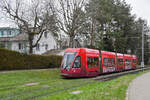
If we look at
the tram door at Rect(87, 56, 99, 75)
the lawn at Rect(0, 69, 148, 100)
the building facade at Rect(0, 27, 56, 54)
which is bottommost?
the lawn at Rect(0, 69, 148, 100)

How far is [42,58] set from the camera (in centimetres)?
2577

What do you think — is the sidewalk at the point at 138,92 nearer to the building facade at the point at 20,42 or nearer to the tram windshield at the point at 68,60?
the tram windshield at the point at 68,60

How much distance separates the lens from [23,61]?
22531 millimetres

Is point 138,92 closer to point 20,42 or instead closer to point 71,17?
point 71,17

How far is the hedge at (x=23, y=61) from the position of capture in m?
20.1

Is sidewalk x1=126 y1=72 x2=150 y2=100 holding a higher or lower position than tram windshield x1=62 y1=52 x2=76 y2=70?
lower

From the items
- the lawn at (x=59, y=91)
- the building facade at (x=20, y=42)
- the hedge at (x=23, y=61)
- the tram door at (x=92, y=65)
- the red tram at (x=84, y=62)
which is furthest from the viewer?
the building facade at (x=20, y=42)

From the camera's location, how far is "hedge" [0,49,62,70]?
20094 millimetres

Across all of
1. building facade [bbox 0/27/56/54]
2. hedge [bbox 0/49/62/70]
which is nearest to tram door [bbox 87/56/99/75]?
hedge [bbox 0/49/62/70]

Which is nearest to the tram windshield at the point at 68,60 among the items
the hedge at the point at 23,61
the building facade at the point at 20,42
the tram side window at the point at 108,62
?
the tram side window at the point at 108,62

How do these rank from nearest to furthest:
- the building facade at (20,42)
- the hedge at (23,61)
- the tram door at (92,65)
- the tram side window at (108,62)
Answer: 1. the tram door at (92,65)
2. the hedge at (23,61)
3. the tram side window at (108,62)
4. the building facade at (20,42)

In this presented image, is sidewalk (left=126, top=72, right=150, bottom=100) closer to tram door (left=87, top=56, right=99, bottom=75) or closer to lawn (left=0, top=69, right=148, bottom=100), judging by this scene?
lawn (left=0, top=69, right=148, bottom=100)

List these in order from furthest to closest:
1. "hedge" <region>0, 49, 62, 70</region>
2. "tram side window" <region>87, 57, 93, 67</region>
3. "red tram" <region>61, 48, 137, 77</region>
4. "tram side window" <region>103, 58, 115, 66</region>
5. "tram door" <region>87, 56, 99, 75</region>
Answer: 1. "tram side window" <region>103, 58, 115, 66</region>
2. "hedge" <region>0, 49, 62, 70</region>
3. "tram door" <region>87, 56, 99, 75</region>
4. "tram side window" <region>87, 57, 93, 67</region>
5. "red tram" <region>61, 48, 137, 77</region>

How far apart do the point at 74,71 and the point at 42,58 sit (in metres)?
10.4
